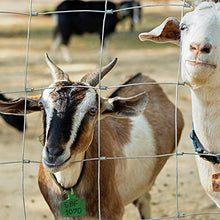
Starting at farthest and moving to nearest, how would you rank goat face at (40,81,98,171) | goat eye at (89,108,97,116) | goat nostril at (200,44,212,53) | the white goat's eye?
goat eye at (89,108,97,116), goat face at (40,81,98,171), the white goat's eye, goat nostril at (200,44,212,53)

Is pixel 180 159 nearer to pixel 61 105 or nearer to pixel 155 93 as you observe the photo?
pixel 155 93

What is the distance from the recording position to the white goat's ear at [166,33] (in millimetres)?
3027

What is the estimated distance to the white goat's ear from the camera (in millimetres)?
3027

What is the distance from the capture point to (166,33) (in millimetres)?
3111

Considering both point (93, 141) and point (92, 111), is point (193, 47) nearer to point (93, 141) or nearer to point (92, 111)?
point (92, 111)

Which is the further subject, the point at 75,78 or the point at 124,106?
the point at 75,78

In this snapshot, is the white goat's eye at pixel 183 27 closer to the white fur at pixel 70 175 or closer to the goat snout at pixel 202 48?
the goat snout at pixel 202 48

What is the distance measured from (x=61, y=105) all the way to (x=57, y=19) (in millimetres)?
9210

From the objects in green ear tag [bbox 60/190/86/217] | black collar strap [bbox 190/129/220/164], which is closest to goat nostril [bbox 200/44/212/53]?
black collar strap [bbox 190/129/220/164]

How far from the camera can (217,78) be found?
271 cm

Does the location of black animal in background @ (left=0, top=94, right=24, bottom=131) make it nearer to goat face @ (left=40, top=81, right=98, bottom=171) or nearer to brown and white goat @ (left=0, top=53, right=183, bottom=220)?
brown and white goat @ (left=0, top=53, right=183, bottom=220)

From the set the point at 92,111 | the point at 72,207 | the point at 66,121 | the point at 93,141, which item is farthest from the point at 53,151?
the point at 93,141

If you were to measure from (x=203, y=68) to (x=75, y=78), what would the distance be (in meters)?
7.38

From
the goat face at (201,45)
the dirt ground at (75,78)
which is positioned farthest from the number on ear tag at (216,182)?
the goat face at (201,45)
